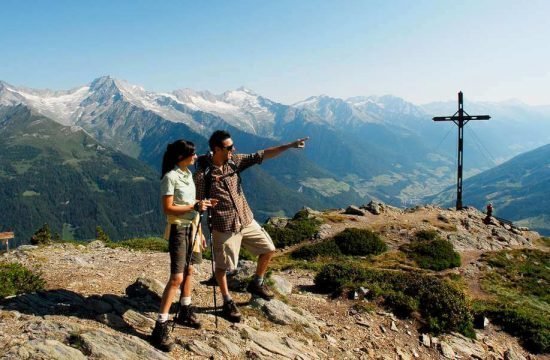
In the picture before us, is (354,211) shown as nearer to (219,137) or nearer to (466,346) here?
(466,346)

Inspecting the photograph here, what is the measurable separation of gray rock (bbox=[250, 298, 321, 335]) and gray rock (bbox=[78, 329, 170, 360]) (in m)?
3.90

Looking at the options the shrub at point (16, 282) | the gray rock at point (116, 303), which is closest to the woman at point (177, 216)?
the gray rock at point (116, 303)

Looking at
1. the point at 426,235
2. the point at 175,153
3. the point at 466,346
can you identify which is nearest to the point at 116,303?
the point at 175,153

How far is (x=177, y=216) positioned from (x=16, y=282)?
658 centimetres

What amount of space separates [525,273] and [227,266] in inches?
915

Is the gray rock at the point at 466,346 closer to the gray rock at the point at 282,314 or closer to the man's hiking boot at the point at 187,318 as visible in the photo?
the gray rock at the point at 282,314

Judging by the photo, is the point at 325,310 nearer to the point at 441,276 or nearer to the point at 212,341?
the point at 212,341

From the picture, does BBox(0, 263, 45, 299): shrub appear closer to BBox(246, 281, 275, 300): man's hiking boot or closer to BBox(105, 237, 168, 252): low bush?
BBox(246, 281, 275, 300): man's hiking boot

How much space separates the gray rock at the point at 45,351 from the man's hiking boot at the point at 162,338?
141cm

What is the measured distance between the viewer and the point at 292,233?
33.7m

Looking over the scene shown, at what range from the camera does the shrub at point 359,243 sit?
29.6 m

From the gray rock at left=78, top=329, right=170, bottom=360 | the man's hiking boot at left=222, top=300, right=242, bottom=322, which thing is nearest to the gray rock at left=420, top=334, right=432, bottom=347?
the man's hiking boot at left=222, top=300, right=242, bottom=322

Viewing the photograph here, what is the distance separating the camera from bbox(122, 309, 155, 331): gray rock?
9.73 metres

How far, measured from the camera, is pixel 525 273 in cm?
2591
